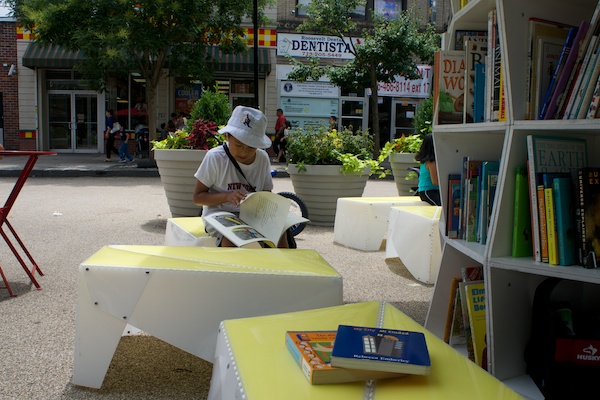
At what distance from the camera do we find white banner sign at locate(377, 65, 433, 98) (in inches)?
884

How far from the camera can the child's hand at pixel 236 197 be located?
4.01 m

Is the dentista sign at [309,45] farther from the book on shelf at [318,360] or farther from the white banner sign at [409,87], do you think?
the book on shelf at [318,360]

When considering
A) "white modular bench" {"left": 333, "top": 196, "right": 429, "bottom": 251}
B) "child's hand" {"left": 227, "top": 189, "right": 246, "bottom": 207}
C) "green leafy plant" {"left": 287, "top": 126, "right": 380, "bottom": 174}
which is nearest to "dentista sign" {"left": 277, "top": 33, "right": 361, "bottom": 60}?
"green leafy plant" {"left": 287, "top": 126, "right": 380, "bottom": 174}

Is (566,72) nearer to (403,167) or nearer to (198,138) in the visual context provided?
(198,138)

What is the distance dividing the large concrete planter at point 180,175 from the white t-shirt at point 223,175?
278cm

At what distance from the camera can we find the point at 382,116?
22922mm

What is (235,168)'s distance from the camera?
4207mm

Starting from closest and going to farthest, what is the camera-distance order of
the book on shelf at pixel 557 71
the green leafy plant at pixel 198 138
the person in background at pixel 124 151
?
the book on shelf at pixel 557 71 → the green leafy plant at pixel 198 138 → the person in background at pixel 124 151

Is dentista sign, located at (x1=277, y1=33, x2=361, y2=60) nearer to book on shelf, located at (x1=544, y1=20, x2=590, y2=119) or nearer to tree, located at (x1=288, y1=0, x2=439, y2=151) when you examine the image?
tree, located at (x1=288, y1=0, x2=439, y2=151)

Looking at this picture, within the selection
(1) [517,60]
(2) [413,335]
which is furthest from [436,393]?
(1) [517,60]

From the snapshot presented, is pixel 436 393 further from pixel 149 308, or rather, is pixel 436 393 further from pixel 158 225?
pixel 158 225

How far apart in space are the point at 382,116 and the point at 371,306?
2106cm

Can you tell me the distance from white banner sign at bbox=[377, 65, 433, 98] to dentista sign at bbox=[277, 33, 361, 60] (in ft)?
6.51

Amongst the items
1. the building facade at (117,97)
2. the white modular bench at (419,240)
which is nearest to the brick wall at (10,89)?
the building facade at (117,97)
